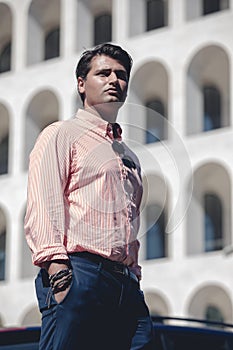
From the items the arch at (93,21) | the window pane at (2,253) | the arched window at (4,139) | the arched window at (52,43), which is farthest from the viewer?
the arched window at (52,43)

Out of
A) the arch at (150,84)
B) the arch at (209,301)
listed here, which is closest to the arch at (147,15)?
the arch at (150,84)

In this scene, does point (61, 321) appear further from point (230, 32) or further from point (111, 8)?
point (111, 8)

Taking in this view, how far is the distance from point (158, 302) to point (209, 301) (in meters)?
1.33

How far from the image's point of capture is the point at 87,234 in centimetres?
399

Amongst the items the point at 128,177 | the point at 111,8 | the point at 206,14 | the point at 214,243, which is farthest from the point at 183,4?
the point at 128,177

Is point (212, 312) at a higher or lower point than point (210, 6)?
lower

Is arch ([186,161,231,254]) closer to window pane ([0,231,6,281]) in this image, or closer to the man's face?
window pane ([0,231,6,281])

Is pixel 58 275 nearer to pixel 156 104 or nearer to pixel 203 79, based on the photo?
pixel 203 79

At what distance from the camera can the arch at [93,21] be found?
30875 millimetres

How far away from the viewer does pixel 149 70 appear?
96.8ft

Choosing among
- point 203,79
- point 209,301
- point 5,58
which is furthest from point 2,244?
point 203,79

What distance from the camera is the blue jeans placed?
3.89 metres

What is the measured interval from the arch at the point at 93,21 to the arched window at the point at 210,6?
2.83 meters

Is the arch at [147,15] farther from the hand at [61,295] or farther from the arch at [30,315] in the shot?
the hand at [61,295]
